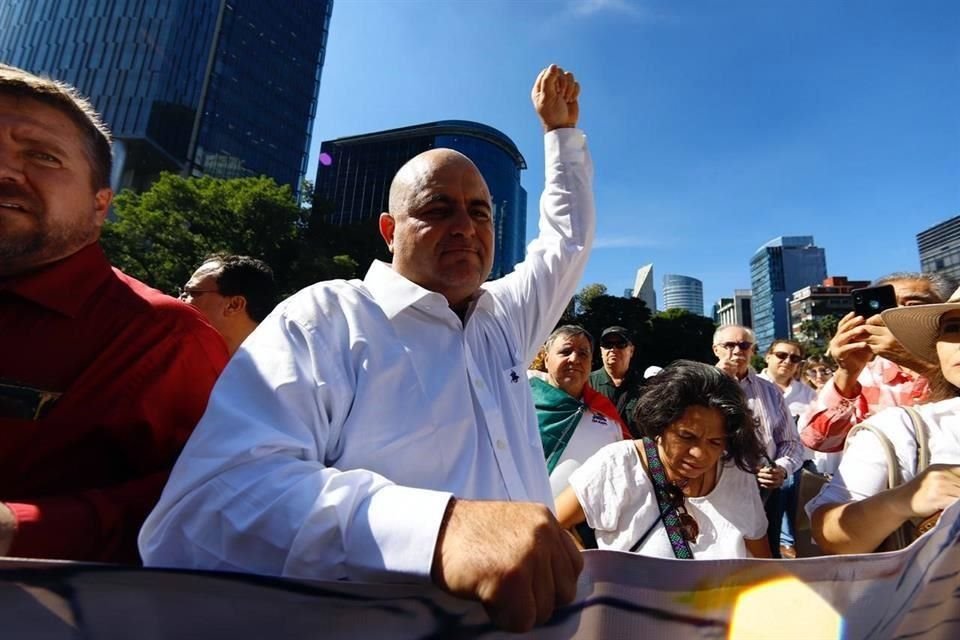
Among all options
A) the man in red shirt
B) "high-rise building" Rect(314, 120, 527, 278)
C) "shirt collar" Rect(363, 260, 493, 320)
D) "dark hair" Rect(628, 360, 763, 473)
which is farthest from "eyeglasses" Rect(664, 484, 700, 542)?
"high-rise building" Rect(314, 120, 527, 278)

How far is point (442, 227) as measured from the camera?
5.33 ft

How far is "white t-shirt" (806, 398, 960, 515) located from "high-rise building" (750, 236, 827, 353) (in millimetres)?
154954

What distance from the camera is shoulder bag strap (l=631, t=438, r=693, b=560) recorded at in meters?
2.17

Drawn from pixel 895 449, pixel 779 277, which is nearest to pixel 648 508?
pixel 895 449

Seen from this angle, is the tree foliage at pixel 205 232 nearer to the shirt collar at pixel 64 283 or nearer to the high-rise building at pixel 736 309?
the shirt collar at pixel 64 283

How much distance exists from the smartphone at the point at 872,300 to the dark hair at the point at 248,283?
10.5 feet

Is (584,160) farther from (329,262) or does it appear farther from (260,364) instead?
(329,262)

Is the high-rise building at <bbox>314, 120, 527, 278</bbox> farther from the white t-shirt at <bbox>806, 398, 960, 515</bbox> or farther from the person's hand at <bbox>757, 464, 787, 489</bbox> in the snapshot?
the white t-shirt at <bbox>806, 398, 960, 515</bbox>

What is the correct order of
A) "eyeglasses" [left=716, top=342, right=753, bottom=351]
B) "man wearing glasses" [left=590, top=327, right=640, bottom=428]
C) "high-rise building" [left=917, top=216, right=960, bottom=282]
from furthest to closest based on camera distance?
"high-rise building" [left=917, top=216, right=960, bottom=282] → "man wearing glasses" [left=590, top=327, right=640, bottom=428] → "eyeglasses" [left=716, top=342, right=753, bottom=351]

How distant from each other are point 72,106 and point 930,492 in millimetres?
2575

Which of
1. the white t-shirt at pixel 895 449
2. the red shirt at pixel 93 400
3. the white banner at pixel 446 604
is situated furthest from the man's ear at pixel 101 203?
the white t-shirt at pixel 895 449

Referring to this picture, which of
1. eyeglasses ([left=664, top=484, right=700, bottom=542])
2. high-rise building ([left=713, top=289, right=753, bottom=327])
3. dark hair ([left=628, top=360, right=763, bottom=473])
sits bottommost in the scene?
eyeglasses ([left=664, top=484, right=700, bottom=542])

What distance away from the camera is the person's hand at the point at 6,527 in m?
0.98

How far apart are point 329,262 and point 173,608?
23.2 metres
